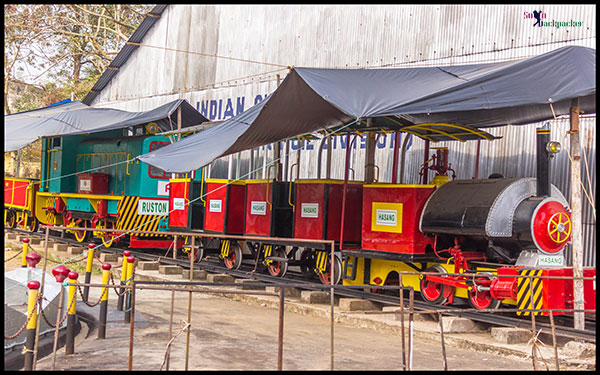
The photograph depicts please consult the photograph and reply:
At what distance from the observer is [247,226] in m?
14.4

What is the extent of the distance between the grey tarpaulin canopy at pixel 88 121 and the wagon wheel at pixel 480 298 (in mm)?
10936

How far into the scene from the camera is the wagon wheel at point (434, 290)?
35.0ft

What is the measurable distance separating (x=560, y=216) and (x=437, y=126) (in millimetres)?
2987

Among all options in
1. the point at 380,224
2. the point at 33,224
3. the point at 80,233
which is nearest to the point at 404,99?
the point at 380,224

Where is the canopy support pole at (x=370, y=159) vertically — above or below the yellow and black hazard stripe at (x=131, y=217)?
above

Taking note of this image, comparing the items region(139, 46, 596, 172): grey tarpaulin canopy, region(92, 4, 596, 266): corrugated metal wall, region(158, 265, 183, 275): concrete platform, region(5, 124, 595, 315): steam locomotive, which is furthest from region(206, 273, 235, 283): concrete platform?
region(139, 46, 596, 172): grey tarpaulin canopy

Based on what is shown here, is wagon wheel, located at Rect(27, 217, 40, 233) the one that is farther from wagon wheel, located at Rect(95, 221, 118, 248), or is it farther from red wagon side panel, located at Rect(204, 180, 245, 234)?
red wagon side panel, located at Rect(204, 180, 245, 234)

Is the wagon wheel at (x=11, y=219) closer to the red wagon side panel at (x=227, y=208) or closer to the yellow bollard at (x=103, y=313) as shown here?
the red wagon side panel at (x=227, y=208)

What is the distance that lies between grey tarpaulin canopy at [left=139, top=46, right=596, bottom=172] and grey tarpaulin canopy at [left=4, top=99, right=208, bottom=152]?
6.86 meters

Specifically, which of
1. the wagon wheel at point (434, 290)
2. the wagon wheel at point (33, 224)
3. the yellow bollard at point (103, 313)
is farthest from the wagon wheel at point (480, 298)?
the wagon wheel at point (33, 224)

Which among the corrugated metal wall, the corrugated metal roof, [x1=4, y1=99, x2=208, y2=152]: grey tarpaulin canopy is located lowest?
[x1=4, y1=99, x2=208, y2=152]: grey tarpaulin canopy

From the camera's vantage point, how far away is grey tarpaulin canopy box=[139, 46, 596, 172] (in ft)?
29.6

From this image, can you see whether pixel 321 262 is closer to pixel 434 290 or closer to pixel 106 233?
pixel 434 290

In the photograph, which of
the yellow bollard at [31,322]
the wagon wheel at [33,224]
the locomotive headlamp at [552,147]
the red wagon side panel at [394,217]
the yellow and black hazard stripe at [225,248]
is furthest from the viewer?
the wagon wheel at [33,224]
